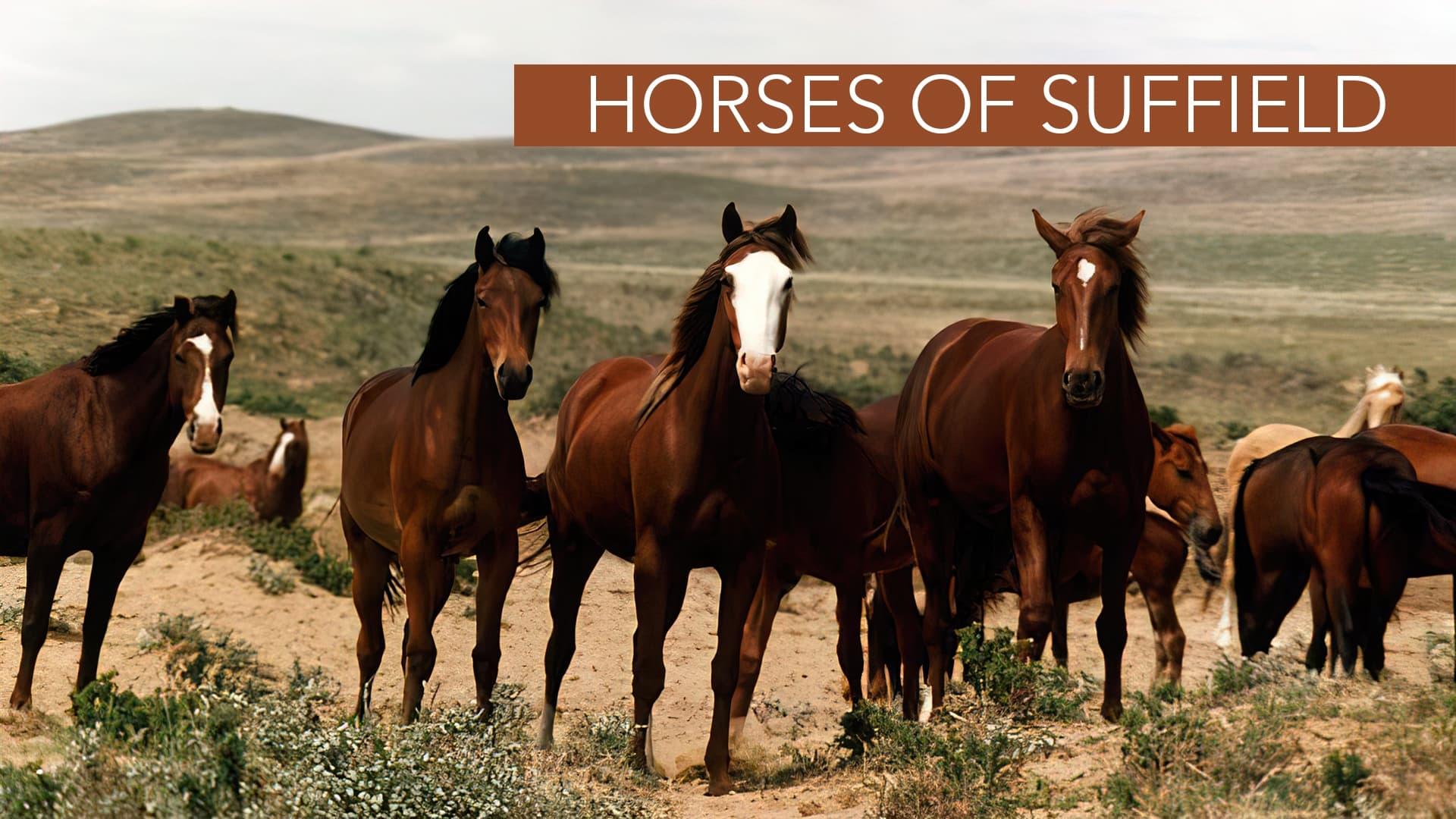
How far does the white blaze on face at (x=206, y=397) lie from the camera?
891cm

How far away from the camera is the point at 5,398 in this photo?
964cm

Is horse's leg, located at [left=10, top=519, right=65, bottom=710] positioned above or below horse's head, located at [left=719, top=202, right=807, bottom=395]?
below

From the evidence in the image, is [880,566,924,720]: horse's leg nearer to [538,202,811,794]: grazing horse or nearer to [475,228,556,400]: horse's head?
[538,202,811,794]: grazing horse

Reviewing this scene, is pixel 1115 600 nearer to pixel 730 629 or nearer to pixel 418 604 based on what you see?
pixel 730 629

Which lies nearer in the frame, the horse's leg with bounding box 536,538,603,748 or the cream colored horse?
the horse's leg with bounding box 536,538,603,748

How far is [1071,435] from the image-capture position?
790 cm

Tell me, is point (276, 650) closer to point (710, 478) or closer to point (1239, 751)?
point (710, 478)

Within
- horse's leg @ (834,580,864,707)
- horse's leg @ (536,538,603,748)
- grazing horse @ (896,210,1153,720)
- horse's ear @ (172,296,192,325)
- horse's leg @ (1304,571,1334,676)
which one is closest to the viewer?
grazing horse @ (896,210,1153,720)

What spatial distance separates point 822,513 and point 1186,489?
456 cm

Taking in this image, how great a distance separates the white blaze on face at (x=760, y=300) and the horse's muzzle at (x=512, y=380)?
119cm

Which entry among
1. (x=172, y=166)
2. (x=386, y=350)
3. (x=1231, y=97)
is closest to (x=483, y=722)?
(x=386, y=350)

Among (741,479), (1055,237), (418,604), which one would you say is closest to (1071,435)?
(1055,237)

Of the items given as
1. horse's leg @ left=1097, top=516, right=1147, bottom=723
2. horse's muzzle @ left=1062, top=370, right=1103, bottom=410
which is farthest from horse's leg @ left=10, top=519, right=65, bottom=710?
horse's leg @ left=1097, top=516, right=1147, bottom=723

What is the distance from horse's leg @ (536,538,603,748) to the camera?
9.62m
